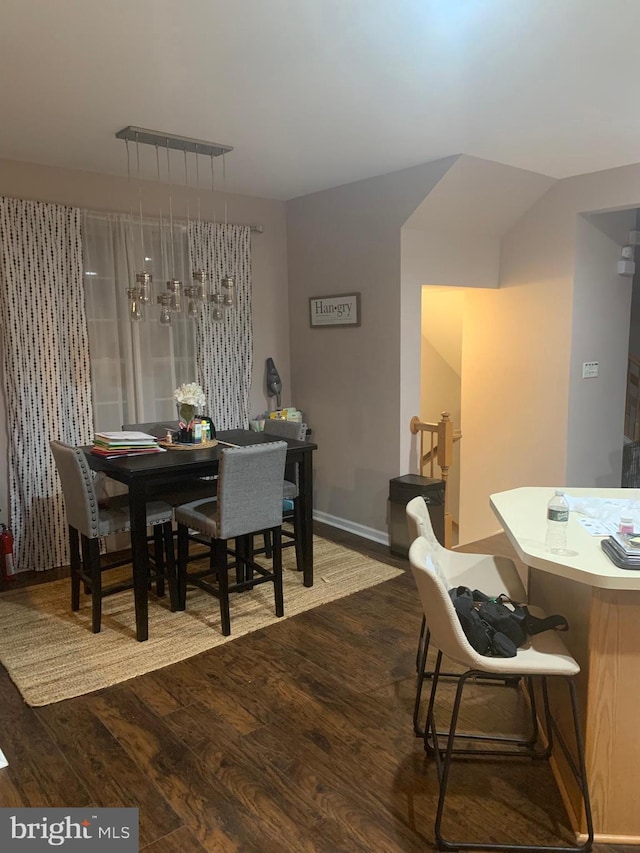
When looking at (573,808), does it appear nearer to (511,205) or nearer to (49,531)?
(49,531)

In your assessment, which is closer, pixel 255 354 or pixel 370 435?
pixel 370 435

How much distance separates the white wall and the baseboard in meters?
1.01

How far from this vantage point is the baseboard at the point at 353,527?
4508 mm

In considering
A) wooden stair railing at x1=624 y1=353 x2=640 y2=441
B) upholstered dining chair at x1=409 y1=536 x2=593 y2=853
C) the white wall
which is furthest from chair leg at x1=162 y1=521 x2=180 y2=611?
wooden stair railing at x1=624 y1=353 x2=640 y2=441

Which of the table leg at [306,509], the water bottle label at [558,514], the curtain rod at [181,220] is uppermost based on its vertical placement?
the curtain rod at [181,220]

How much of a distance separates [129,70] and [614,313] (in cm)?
381

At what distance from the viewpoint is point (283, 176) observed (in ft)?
13.7

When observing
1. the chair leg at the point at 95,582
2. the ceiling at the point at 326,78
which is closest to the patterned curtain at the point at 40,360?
the ceiling at the point at 326,78

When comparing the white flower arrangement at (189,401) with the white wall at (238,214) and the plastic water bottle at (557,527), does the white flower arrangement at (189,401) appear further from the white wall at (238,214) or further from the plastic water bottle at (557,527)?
the plastic water bottle at (557,527)

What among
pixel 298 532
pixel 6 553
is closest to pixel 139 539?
pixel 298 532

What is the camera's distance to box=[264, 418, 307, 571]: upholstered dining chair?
3844 millimetres

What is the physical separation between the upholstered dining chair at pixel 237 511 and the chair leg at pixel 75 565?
21.5 inches

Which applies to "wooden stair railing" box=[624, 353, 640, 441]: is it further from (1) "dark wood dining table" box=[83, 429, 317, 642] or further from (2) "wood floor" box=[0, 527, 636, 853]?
(2) "wood floor" box=[0, 527, 636, 853]

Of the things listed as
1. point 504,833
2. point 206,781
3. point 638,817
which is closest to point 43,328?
point 206,781
